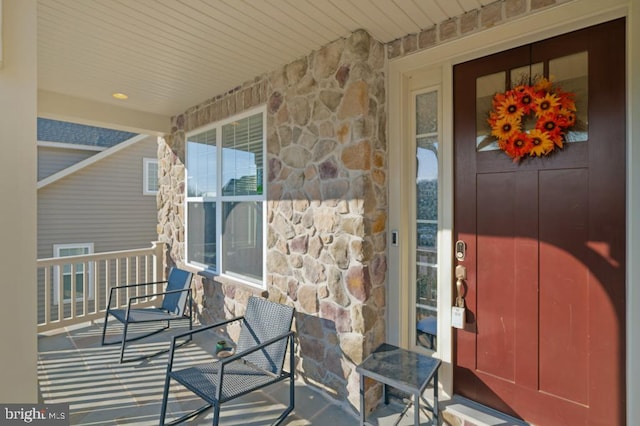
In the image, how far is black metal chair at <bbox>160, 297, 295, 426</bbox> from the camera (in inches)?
81.0

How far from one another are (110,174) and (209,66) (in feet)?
18.9

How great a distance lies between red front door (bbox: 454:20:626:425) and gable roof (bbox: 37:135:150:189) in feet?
24.7

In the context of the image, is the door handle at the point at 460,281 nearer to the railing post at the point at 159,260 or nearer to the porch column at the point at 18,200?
the porch column at the point at 18,200

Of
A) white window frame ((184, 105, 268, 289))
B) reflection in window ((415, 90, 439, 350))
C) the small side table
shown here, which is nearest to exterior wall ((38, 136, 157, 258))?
white window frame ((184, 105, 268, 289))

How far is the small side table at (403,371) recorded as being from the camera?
191 centimetres

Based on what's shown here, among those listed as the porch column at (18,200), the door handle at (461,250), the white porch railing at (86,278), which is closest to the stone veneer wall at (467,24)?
the door handle at (461,250)

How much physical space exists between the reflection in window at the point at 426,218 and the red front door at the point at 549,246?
0.18 m

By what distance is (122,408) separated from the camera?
2.43m

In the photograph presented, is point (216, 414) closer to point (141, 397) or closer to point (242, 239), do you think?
point (141, 397)

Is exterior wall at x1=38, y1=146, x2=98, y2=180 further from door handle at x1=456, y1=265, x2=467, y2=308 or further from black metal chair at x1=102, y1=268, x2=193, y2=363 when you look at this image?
door handle at x1=456, y1=265, x2=467, y2=308

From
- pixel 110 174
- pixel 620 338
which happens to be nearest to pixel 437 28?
pixel 620 338

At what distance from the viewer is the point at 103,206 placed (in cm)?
726

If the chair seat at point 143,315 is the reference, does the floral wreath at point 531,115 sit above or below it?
above

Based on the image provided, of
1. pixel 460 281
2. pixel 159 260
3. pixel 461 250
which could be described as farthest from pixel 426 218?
pixel 159 260
